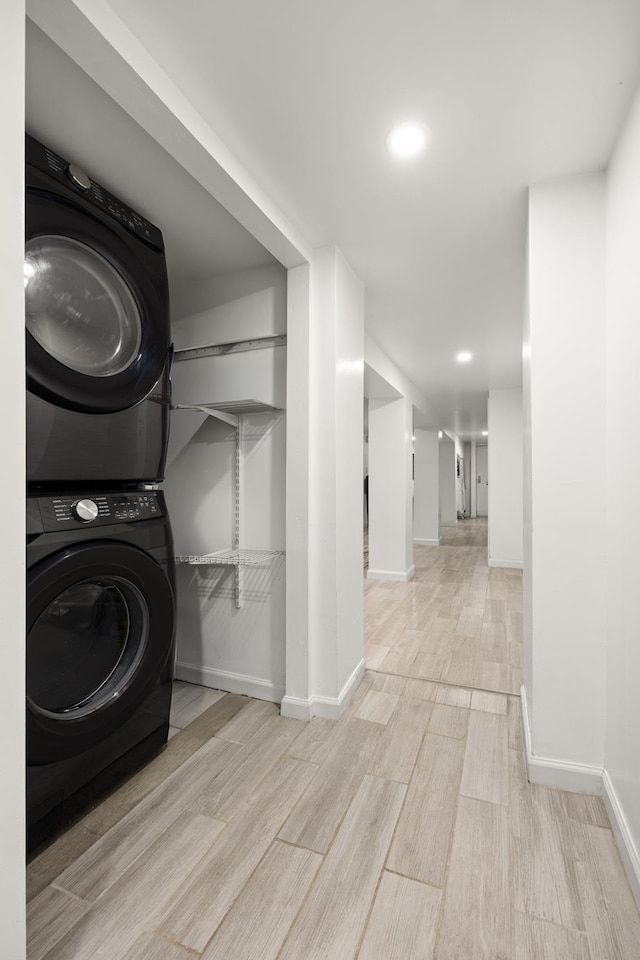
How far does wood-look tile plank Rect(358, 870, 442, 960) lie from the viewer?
1.11 m

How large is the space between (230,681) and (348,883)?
129cm

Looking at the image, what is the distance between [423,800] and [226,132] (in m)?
2.43

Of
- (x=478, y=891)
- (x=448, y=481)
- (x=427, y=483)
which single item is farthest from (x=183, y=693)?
(x=448, y=481)

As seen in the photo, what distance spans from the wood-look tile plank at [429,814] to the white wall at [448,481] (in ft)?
28.4

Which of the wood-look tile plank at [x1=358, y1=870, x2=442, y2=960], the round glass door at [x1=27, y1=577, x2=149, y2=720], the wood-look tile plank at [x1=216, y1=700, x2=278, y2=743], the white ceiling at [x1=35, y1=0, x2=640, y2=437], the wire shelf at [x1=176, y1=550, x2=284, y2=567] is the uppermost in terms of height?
the white ceiling at [x1=35, y1=0, x2=640, y2=437]

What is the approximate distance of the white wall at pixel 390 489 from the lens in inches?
209

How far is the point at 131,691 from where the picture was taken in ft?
5.41

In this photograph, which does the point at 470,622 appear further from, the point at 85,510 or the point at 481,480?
the point at 481,480

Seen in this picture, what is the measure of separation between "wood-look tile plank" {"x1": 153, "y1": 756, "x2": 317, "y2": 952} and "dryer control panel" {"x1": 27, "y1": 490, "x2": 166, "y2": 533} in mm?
1085

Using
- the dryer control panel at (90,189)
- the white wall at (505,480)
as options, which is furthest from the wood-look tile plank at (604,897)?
the white wall at (505,480)

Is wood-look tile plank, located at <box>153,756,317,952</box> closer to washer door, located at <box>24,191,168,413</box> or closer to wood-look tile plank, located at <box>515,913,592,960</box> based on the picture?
wood-look tile plank, located at <box>515,913,592,960</box>

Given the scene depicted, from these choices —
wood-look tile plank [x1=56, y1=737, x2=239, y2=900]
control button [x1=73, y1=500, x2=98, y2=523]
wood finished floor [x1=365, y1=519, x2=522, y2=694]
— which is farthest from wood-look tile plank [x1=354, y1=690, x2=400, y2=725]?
control button [x1=73, y1=500, x2=98, y2=523]

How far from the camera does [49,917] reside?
119 cm

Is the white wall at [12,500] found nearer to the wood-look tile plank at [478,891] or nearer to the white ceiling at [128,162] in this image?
the white ceiling at [128,162]
